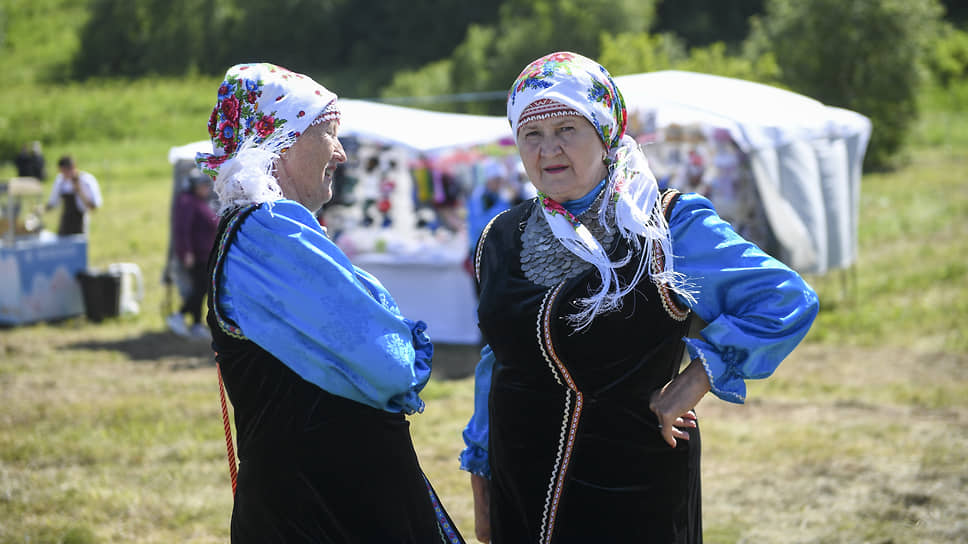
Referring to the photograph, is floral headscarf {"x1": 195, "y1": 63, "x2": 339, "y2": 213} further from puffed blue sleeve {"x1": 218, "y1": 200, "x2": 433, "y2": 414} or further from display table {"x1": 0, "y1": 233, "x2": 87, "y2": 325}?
display table {"x1": 0, "y1": 233, "x2": 87, "y2": 325}

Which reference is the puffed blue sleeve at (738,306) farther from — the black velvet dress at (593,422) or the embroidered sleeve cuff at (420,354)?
the embroidered sleeve cuff at (420,354)

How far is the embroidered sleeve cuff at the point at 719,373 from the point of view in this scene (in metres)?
1.91

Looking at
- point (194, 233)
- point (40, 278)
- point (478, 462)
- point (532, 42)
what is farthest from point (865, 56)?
point (478, 462)

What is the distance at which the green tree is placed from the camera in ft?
67.7

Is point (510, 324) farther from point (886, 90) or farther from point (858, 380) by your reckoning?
point (886, 90)

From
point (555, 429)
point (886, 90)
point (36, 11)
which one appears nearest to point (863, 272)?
point (555, 429)

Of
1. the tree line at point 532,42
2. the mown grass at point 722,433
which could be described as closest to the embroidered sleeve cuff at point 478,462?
the mown grass at point 722,433

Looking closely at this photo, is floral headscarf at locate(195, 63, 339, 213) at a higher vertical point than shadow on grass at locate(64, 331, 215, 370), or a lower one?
higher

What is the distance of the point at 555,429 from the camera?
6.79 ft

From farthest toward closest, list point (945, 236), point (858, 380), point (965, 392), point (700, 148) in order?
point (945, 236) → point (700, 148) → point (858, 380) → point (965, 392)

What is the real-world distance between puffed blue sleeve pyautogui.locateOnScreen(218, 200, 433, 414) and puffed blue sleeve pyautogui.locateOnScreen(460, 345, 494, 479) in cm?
56

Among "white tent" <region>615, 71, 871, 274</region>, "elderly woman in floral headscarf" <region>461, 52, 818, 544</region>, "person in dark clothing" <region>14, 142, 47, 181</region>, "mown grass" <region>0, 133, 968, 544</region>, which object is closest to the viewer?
"elderly woman in floral headscarf" <region>461, 52, 818, 544</region>

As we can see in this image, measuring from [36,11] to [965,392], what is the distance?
58238 millimetres

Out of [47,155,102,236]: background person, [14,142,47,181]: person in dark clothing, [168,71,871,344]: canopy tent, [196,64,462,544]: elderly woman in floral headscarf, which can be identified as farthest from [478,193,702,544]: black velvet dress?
[14,142,47,181]: person in dark clothing
